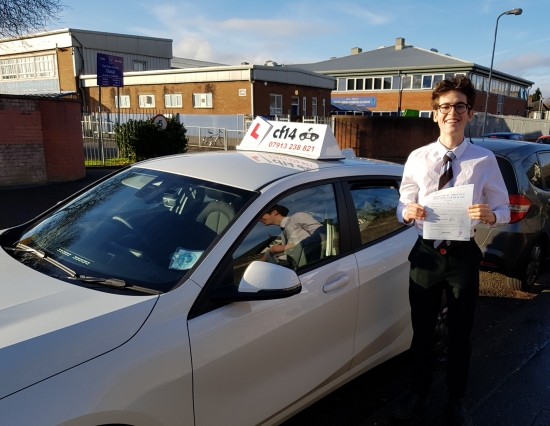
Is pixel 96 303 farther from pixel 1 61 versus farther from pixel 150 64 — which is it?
pixel 1 61

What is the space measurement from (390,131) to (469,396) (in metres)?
17.0

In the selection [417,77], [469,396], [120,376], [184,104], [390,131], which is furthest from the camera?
[417,77]

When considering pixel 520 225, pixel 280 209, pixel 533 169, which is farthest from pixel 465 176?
pixel 533 169

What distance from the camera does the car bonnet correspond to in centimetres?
142

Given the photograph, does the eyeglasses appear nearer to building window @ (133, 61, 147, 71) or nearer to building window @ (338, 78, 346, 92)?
building window @ (133, 61, 147, 71)

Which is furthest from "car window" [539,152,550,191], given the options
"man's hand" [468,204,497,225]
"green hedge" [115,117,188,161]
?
"green hedge" [115,117,188,161]

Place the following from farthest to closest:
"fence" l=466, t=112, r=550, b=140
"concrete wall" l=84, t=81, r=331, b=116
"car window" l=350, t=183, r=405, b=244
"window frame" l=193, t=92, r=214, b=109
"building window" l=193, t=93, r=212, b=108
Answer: "fence" l=466, t=112, r=550, b=140 < "building window" l=193, t=93, r=212, b=108 < "window frame" l=193, t=92, r=214, b=109 < "concrete wall" l=84, t=81, r=331, b=116 < "car window" l=350, t=183, r=405, b=244

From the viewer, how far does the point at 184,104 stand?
29484 millimetres

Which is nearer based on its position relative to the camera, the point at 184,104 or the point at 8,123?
the point at 8,123

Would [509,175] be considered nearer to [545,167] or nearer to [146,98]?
[545,167]

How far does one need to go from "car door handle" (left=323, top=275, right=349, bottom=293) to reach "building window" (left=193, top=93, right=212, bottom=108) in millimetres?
27068

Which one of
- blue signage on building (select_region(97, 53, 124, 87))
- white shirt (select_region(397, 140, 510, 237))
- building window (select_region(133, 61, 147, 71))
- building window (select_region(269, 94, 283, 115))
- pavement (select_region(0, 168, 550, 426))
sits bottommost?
pavement (select_region(0, 168, 550, 426))

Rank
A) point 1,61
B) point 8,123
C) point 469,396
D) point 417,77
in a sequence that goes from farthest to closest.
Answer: point 417,77
point 1,61
point 8,123
point 469,396

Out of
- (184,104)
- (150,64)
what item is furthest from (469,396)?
(150,64)
